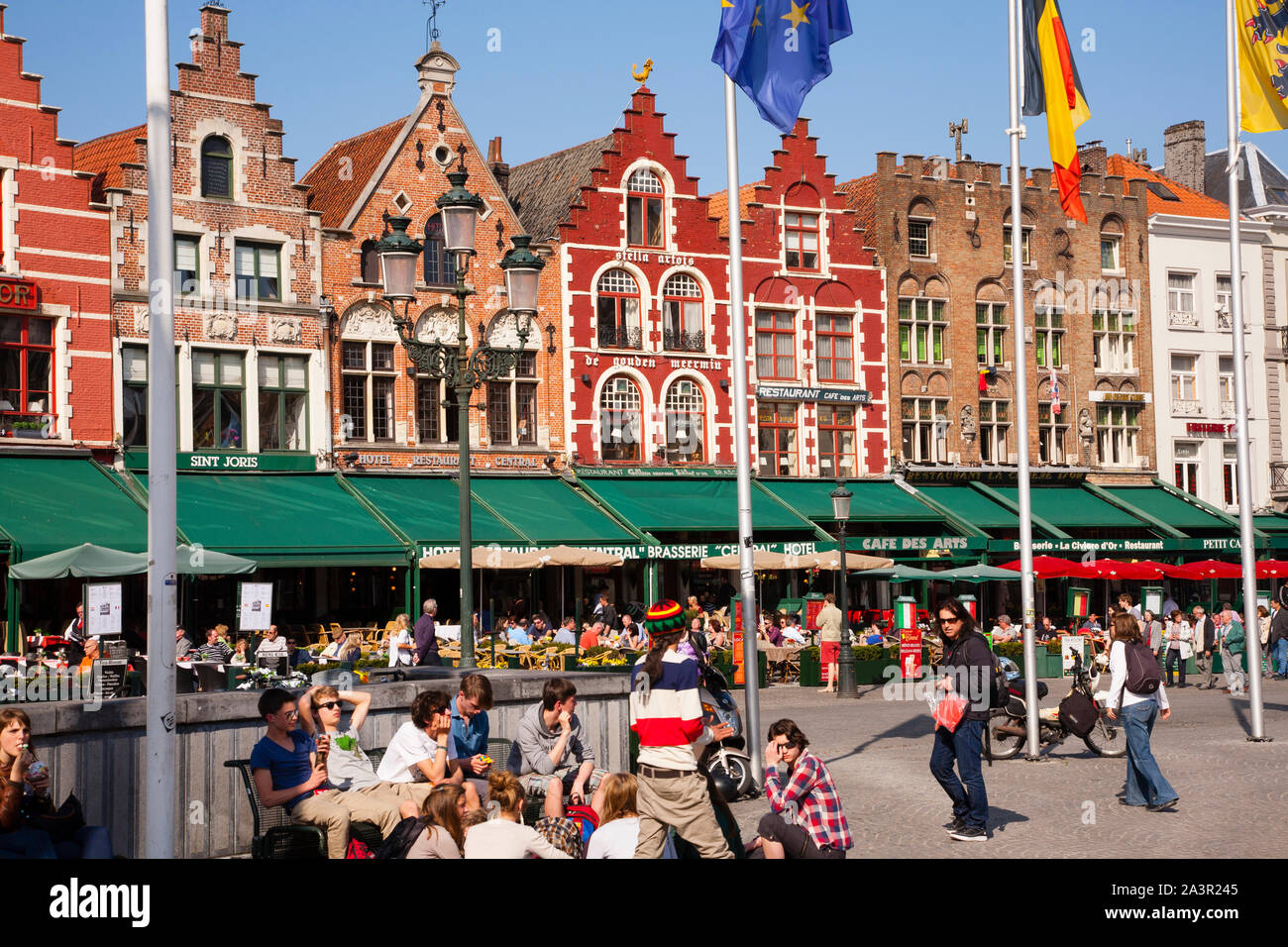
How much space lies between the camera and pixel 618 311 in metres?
34.6

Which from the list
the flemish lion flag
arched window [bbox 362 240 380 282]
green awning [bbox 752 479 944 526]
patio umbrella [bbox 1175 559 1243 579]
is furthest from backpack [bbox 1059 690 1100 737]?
arched window [bbox 362 240 380 282]

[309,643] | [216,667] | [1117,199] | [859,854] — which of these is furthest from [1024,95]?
[1117,199]

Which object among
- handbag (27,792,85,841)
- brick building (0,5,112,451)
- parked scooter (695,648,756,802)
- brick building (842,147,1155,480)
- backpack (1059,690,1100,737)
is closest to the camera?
handbag (27,792,85,841)

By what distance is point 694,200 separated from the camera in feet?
117

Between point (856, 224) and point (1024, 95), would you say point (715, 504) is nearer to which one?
point (856, 224)

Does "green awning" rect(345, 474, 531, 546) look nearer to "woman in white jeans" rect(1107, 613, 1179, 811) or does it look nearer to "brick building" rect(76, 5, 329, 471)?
"brick building" rect(76, 5, 329, 471)

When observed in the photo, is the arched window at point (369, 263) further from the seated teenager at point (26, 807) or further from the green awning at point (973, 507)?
the seated teenager at point (26, 807)

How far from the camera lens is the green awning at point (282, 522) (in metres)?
26.9

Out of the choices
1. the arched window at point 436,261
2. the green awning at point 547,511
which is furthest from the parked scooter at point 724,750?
the arched window at point 436,261

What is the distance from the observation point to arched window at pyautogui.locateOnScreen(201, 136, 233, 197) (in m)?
29.6

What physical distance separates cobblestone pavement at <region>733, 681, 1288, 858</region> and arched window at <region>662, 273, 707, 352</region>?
599 inches

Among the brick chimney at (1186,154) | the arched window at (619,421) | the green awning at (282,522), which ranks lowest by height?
the green awning at (282,522)

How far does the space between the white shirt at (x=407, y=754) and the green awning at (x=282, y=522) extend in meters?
17.1

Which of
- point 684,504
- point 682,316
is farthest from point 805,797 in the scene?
point 682,316
